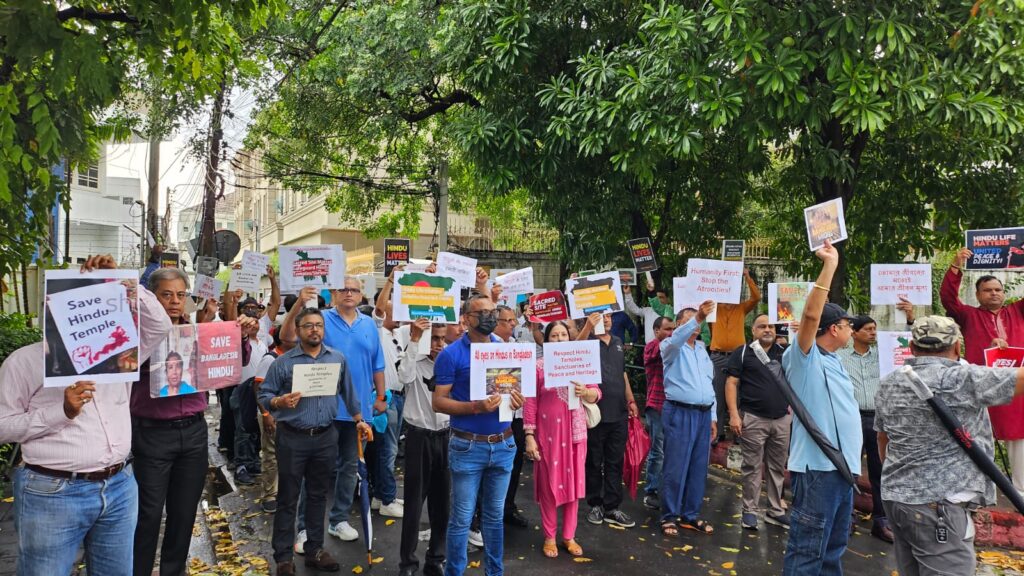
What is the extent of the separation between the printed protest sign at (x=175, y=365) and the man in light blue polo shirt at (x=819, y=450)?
3827 millimetres

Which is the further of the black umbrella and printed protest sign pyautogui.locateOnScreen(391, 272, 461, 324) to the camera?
printed protest sign pyautogui.locateOnScreen(391, 272, 461, 324)

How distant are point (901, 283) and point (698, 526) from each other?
9.92 ft

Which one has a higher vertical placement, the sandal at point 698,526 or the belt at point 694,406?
the belt at point 694,406

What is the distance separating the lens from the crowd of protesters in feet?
12.4

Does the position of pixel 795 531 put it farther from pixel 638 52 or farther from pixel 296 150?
pixel 296 150

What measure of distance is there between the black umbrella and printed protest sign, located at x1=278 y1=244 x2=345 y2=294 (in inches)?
212

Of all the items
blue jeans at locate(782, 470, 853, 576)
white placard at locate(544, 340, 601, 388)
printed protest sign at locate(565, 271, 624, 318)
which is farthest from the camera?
printed protest sign at locate(565, 271, 624, 318)

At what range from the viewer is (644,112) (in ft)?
A: 27.9

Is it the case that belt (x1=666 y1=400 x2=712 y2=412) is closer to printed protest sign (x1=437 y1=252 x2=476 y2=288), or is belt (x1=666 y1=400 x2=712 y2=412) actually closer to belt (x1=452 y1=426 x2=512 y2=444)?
printed protest sign (x1=437 y1=252 x2=476 y2=288)

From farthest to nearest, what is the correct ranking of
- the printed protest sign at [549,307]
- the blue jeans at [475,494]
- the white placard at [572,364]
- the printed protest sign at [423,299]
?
the printed protest sign at [549,307]
the printed protest sign at [423,299]
the white placard at [572,364]
the blue jeans at [475,494]

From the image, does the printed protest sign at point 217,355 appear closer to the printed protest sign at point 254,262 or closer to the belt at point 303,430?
the belt at point 303,430

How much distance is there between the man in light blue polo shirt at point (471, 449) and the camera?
5129 millimetres

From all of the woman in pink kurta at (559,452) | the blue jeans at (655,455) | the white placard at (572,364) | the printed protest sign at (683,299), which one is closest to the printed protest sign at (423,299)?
the woman in pink kurta at (559,452)

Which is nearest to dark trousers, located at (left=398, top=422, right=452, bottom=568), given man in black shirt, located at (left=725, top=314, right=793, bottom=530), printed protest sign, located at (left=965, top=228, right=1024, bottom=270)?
man in black shirt, located at (left=725, top=314, right=793, bottom=530)
